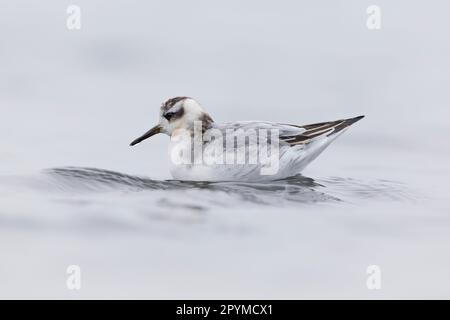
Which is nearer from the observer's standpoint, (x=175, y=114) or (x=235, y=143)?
(x=235, y=143)

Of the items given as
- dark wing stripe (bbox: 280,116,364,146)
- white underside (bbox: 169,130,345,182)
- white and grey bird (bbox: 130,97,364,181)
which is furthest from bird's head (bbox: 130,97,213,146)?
dark wing stripe (bbox: 280,116,364,146)

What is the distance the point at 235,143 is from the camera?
11039 mm

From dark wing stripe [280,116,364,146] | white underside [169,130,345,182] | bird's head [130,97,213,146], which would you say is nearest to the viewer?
white underside [169,130,345,182]

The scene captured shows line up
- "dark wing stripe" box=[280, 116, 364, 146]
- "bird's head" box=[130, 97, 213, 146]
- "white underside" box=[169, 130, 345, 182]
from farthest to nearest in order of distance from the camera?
"bird's head" box=[130, 97, 213, 146] → "dark wing stripe" box=[280, 116, 364, 146] → "white underside" box=[169, 130, 345, 182]

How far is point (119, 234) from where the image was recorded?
29.3ft

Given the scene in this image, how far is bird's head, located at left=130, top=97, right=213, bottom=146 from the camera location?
11.6m

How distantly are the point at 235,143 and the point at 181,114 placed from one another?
96cm

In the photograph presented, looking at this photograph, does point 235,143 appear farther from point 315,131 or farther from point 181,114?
point 315,131

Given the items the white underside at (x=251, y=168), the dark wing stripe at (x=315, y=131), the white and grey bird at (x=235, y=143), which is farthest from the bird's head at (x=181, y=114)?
the dark wing stripe at (x=315, y=131)

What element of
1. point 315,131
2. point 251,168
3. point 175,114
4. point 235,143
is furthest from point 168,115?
point 315,131

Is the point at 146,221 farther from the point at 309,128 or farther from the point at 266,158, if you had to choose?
the point at 309,128

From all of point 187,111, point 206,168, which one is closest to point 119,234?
point 206,168

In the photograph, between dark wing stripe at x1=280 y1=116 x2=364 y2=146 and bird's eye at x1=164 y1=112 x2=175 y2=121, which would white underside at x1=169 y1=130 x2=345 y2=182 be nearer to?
dark wing stripe at x1=280 y1=116 x2=364 y2=146

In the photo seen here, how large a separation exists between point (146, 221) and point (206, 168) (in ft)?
6.08
